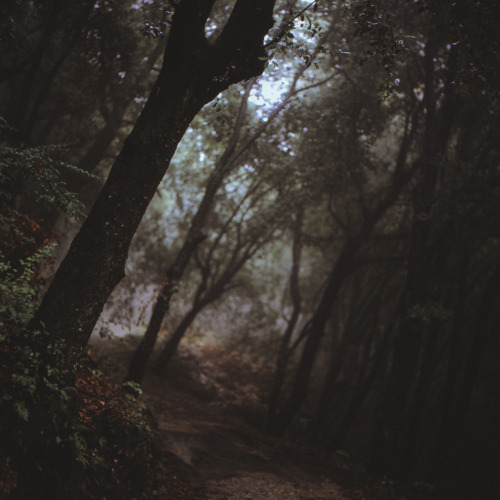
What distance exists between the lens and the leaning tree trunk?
4.76 meters

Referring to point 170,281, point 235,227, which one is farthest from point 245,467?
point 235,227

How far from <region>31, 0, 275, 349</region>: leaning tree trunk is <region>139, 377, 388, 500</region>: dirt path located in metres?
4.45

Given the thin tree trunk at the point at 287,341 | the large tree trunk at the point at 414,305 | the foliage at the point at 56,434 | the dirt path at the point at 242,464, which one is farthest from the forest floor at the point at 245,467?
the thin tree trunk at the point at 287,341

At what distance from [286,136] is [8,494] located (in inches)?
592

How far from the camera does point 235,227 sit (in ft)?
73.9

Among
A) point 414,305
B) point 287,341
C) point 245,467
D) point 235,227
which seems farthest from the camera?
point 235,227

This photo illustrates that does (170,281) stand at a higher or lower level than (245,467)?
higher

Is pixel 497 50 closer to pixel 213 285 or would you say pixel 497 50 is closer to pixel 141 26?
pixel 141 26

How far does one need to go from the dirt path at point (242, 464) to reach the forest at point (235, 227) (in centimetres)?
10

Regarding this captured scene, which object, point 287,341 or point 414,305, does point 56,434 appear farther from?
point 287,341

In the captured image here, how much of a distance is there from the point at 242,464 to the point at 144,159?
7567 mm

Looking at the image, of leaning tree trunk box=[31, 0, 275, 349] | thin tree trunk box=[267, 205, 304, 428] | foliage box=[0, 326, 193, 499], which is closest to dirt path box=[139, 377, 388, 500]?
foliage box=[0, 326, 193, 499]

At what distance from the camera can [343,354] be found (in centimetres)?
1873

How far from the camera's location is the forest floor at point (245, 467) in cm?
805
